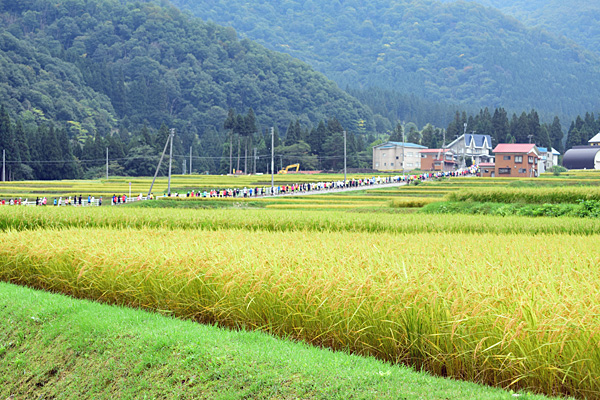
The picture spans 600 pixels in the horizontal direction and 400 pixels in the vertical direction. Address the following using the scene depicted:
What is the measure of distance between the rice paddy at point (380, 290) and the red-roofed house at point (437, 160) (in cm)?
9561

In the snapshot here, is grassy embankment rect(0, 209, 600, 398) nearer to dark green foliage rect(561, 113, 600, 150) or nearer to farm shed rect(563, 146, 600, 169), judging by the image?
farm shed rect(563, 146, 600, 169)

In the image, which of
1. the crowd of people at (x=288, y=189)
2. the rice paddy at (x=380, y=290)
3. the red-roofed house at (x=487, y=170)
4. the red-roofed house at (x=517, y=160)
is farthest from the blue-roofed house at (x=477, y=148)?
the rice paddy at (x=380, y=290)

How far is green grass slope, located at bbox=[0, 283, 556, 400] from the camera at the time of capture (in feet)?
19.1

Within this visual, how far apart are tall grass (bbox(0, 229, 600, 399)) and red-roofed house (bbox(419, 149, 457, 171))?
9697 centimetres

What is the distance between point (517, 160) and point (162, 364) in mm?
76361

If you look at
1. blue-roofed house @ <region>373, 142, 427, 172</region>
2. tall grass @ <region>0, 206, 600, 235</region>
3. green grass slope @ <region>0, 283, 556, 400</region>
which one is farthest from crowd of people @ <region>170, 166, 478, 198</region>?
green grass slope @ <region>0, 283, 556, 400</region>

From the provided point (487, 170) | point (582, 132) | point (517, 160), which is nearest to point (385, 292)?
point (517, 160)

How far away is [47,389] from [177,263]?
274 centimetres

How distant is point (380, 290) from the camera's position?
7.50 metres

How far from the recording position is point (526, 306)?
6.47 meters

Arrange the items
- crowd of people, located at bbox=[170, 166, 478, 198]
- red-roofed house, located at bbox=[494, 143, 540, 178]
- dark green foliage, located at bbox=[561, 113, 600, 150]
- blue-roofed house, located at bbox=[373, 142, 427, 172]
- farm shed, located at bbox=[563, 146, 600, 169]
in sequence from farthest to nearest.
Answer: dark green foliage, located at bbox=[561, 113, 600, 150]
blue-roofed house, located at bbox=[373, 142, 427, 172]
farm shed, located at bbox=[563, 146, 600, 169]
red-roofed house, located at bbox=[494, 143, 540, 178]
crowd of people, located at bbox=[170, 166, 478, 198]

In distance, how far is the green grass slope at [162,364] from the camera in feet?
19.1

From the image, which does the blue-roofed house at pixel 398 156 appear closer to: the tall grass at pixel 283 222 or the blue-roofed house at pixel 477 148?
the blue-roofed house at pixel 477 148

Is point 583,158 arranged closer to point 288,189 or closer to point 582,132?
point 582,132
